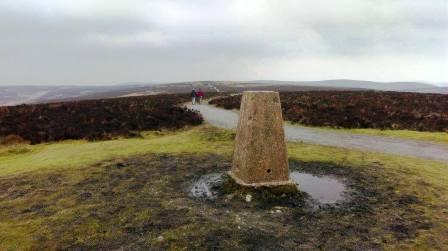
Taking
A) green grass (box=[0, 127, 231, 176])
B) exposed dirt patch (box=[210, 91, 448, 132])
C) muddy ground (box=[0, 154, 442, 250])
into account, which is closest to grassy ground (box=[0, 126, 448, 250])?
muddy ground (box=[0, 154, 442, 250])

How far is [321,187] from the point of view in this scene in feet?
33.9

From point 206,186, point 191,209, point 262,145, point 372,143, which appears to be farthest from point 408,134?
point 191,209

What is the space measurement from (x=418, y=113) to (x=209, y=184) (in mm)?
20875

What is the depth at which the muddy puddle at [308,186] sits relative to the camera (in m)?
9.42

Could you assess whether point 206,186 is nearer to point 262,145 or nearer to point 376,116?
point 262,145

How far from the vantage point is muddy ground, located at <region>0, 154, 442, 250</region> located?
22.6 feet

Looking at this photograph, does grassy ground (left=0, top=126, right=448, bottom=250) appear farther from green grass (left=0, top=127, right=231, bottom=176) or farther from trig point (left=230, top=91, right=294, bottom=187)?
trig point (left=230, top=91, right=294, bottom=187)

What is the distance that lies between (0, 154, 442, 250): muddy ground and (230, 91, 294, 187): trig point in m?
0.64

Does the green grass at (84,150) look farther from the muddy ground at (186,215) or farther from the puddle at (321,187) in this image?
the puddle at (321,187)

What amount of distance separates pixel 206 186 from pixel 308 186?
2714 millimetres

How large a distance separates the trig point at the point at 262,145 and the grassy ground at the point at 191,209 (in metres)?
0.85

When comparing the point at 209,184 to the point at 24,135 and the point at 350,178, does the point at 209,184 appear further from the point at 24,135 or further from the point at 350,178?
the point at 24,135

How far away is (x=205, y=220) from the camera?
25.5 feet

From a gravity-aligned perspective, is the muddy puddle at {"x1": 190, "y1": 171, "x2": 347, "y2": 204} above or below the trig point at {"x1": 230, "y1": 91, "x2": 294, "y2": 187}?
below
